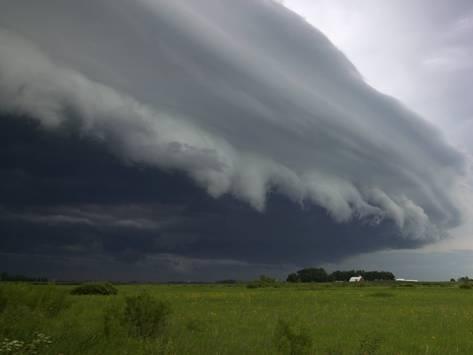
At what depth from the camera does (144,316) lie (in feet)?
55.9

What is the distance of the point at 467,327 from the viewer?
23.2 m

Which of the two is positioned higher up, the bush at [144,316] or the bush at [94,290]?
the bush at [94,290]

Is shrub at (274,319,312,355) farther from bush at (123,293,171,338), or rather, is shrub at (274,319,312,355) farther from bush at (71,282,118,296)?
bush at (71,282,118,296)

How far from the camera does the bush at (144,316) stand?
54.9 ft

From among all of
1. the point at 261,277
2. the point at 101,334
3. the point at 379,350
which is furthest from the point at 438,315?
the point at 261,277

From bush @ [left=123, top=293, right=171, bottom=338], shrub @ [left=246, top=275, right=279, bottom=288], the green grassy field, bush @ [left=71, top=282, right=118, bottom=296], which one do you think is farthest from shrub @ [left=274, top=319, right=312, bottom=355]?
shrub @ [left=246, top=275, right=279, bottom=288]

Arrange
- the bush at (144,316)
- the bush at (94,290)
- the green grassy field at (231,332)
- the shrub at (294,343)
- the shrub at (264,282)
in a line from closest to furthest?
the shrub at (294,343) → the green grassy field at (231,332) → the bush at (144,316) → the bush at (94,290) → the shrub at (264,282)

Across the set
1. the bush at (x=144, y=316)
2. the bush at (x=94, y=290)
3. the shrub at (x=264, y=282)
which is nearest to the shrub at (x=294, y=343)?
the bush at (x=144, y=316)

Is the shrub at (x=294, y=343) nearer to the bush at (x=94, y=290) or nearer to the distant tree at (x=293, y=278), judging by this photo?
the bush at (x=94, y=290)

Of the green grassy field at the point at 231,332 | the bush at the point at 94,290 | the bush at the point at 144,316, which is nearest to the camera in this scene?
the green grassy field at the point at 231,332

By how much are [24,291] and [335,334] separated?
13355mm

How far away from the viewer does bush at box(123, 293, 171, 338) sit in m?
16.7

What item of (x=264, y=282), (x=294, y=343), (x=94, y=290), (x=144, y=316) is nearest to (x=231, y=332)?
(x=144, y=316)

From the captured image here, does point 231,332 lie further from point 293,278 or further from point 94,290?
point 293,278
